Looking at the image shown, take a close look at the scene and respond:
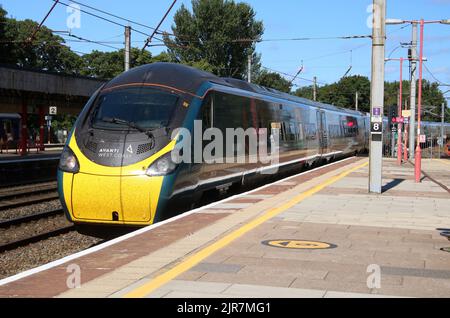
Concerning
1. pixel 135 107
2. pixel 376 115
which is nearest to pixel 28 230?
pixel 135 107

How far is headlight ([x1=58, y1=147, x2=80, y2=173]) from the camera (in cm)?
978

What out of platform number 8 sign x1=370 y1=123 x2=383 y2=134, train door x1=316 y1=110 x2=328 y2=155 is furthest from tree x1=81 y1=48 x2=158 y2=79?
platform number 8 sign x1=370 y1=123 x2=383 y2=134

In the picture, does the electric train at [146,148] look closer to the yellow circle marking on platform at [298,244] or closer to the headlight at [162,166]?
the headlight at [162,166]

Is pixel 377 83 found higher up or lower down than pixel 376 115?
higher up

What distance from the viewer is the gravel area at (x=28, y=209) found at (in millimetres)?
13953

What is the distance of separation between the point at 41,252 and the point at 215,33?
59.6m

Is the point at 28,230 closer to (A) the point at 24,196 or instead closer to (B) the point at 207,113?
(B) the point at 207,113

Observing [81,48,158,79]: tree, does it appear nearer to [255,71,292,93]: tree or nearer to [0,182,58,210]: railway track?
[255,71,292,93]: tree

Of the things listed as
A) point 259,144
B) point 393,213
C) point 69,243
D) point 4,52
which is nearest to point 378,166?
point 259,144

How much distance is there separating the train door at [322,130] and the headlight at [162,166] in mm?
17567

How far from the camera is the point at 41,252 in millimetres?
10133

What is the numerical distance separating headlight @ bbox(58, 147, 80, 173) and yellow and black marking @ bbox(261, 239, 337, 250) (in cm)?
373

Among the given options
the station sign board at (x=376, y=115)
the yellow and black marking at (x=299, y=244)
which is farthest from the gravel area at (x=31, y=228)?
the station sign board at (x=376, y=115)
